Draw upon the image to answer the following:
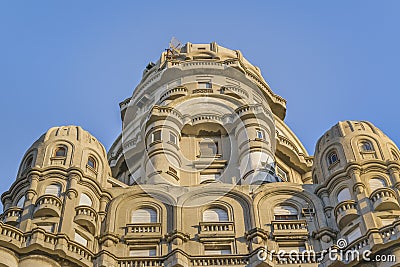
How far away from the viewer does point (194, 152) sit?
63375 millimetres

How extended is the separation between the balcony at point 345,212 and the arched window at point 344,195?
1.62 metres

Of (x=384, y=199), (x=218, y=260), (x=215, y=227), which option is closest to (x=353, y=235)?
(x=384, y=199)

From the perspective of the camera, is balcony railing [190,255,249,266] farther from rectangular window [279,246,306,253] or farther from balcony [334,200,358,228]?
balcony [334,200,358,228]

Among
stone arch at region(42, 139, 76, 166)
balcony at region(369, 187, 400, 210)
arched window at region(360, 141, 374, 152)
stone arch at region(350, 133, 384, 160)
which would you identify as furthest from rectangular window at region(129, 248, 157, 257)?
arched window at region(360, 141, 374, 152)

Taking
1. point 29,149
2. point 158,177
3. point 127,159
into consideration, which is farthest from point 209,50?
point 29,149

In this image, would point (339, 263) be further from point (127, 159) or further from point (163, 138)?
point (127, 159)

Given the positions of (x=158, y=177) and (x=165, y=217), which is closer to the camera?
(x=165, y=217)

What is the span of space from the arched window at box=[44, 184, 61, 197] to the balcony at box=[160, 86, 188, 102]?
78.3 ft

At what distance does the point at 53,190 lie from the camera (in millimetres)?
48594

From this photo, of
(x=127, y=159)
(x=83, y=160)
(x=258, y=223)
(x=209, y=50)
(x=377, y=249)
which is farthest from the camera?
(x=209, y=50)

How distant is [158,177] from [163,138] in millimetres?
5569

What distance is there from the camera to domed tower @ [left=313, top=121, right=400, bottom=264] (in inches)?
1795

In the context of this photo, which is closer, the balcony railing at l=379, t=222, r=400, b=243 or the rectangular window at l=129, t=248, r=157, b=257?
the balcony railing at l=379, t=222, r=400, b=243

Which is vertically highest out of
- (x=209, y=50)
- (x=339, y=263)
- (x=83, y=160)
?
(x=209, y=50)
